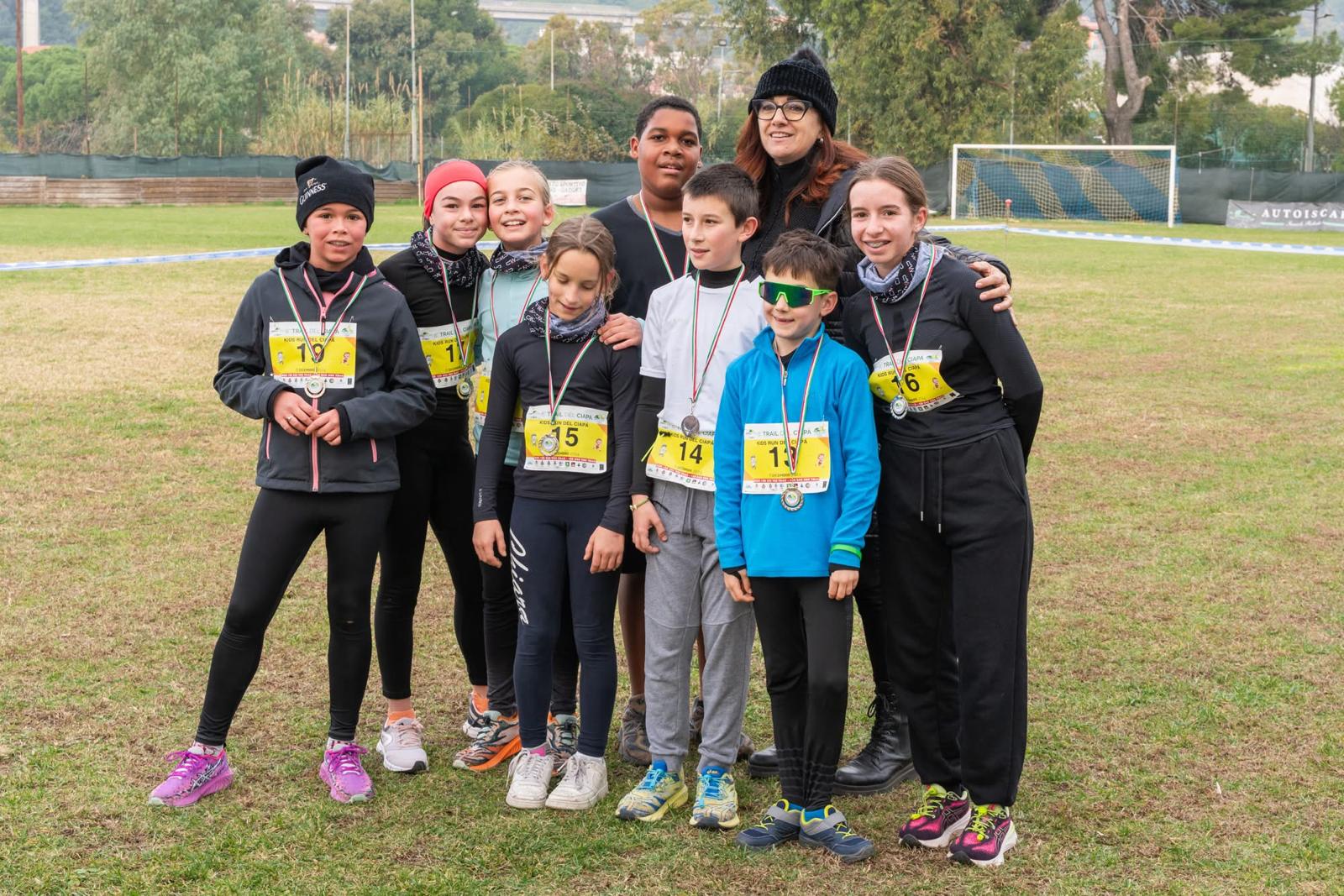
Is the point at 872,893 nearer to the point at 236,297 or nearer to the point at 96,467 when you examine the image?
the point at 96,467

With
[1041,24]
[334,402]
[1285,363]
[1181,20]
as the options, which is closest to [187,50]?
[1041,24]

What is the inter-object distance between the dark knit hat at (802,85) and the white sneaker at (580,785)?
6.34 ft

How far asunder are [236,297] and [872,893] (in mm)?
14183

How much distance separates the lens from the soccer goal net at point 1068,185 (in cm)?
3584

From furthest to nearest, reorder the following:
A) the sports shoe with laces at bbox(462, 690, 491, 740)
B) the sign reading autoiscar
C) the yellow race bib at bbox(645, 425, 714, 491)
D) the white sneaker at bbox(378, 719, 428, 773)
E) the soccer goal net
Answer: the soccer goal net < the sign reading autoiscar < the sports shoe with laces at bbox(462, 690, 491, 740) < the white sneaker at bbox(378, 719, 428, 773) < the yellow race bib at bbox(645, 425, 714, 491)

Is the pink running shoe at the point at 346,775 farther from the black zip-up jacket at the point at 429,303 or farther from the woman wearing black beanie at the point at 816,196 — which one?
the woman wearing black beanie at the point at 816,196

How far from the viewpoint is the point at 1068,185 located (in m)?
36.6

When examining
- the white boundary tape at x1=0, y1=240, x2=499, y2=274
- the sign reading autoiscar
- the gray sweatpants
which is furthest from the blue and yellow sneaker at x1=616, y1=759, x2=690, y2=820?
the sign reading autoiscar

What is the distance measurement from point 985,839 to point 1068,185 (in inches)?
1396

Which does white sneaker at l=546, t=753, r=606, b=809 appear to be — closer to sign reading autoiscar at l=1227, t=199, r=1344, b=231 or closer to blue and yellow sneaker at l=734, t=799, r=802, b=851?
blue and yellow sneaker at l=734, t=799, r=802, b=851

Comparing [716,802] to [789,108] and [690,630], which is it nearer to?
[690,630]

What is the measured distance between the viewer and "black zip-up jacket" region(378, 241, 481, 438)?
4.07 m

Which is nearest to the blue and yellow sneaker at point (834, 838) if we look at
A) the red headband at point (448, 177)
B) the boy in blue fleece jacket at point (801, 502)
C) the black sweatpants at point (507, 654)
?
the boy in blue fleece jacket at point (801, 502)

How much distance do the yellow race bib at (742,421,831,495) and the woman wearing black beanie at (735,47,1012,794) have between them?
39 cm
